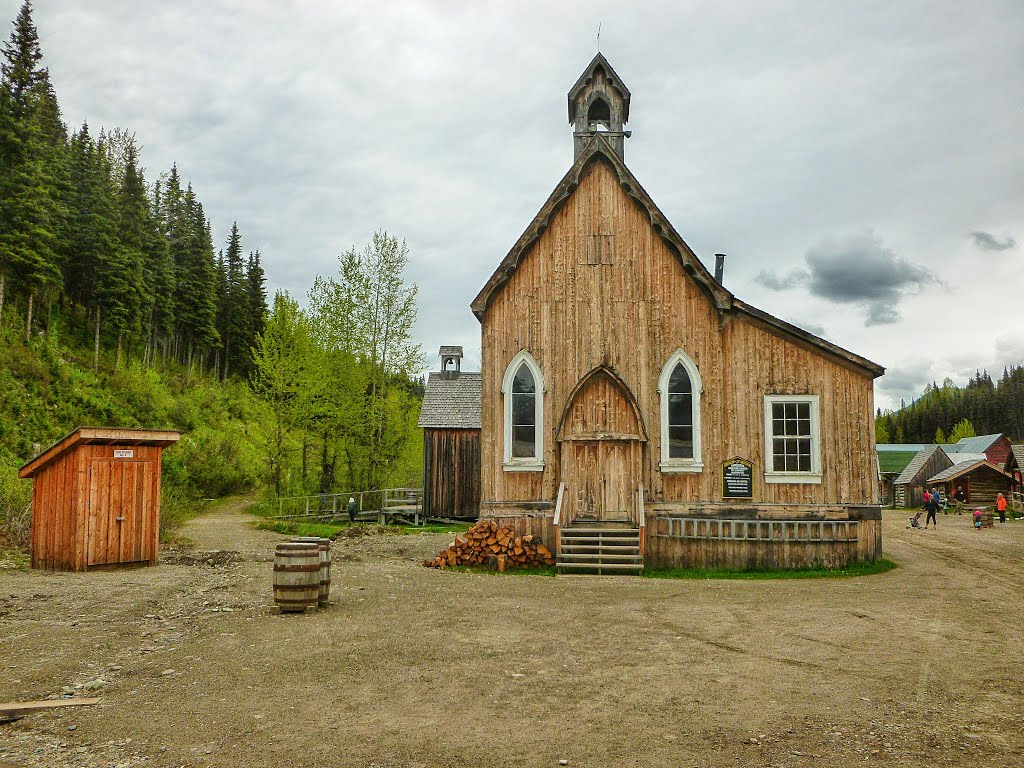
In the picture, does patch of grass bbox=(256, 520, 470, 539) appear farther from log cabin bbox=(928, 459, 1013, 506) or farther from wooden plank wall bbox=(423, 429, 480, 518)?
log cabin bbox=(928, 459, 1013, 506)

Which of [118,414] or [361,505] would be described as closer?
[361,505]

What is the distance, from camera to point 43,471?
55.1ft

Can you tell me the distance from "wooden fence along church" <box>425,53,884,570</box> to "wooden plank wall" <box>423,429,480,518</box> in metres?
14.5

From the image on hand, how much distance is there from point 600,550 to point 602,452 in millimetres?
2365

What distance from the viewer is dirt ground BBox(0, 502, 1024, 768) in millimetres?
5863

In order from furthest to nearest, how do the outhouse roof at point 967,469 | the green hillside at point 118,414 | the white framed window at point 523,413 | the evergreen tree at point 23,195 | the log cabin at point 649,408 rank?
the outhouse roof at point 967,469
the evergreen tree at point 23,195
the green hillside at point 118,414
the white framed window at point 523,413
the log cabin at point 649,408

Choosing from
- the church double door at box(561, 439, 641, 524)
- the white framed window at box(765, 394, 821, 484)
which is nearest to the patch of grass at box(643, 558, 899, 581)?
the church double door at box(561, 439, 641, 524)

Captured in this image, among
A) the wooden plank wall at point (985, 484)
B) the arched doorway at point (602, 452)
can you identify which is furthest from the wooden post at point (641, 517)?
the wooden plank wall at point (985, 484)

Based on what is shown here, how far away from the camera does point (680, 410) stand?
17.8 meters

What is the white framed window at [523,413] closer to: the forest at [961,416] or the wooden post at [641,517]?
the wooden post at [641,517]

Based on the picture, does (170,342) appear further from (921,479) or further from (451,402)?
(921,479)

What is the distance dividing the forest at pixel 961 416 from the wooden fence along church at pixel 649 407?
468 feet

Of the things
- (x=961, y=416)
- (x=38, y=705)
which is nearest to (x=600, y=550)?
(x=38, y=705)

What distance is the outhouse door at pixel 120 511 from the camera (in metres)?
16.4
